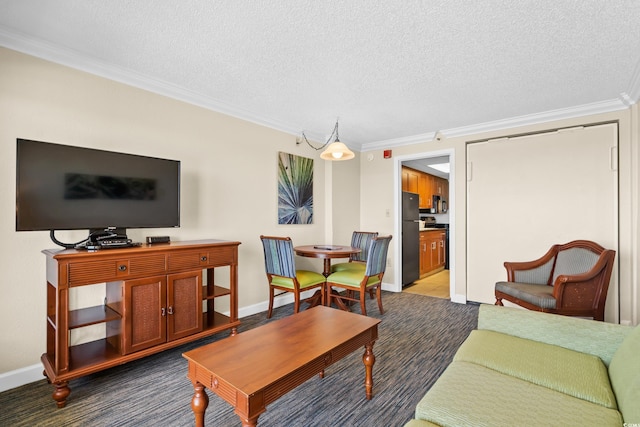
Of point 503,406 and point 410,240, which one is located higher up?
point 410,240

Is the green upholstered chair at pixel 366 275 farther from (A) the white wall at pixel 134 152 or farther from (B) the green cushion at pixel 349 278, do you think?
(A) the white wall at pixel 134 152

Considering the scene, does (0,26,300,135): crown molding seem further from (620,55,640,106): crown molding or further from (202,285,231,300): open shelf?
(620,55,640,106): crown molding

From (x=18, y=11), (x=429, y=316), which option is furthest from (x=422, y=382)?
(x=18, y=11)

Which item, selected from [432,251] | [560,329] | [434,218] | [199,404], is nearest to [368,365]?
[199,404]

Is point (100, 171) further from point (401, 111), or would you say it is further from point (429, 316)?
point (429, 316)

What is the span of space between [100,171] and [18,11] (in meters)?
1.02

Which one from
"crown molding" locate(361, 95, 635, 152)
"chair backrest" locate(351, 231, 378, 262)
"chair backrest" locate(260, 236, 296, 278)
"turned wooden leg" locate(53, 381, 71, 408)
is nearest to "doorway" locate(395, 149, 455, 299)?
"crown molding" locate(361, 95, 635, 152)

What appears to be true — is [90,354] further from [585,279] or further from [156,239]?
[585,279]

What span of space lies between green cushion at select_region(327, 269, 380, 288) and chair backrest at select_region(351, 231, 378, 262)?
81cm

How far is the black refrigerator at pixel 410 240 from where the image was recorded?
16.3 feet

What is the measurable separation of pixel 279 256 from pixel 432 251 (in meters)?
4.10

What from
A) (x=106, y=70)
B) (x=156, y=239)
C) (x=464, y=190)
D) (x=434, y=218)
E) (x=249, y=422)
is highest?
(x=106, y=70)

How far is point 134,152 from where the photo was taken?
2629mm

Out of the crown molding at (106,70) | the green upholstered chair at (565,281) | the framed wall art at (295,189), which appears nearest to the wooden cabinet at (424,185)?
the framed wall art at (295,189)
